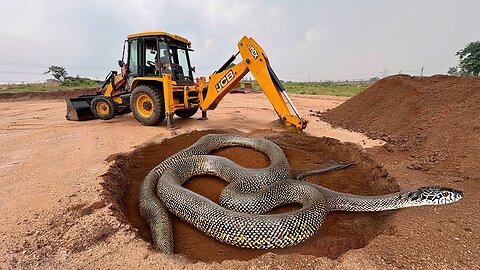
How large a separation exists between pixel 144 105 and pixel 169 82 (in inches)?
57.6

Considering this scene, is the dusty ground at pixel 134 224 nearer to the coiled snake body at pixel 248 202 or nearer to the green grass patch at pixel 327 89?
the coiled snake body at pixel 248 202

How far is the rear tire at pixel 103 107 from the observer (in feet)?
33.3

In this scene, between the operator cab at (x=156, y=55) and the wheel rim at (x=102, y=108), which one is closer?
the operator cab at (x=156, y=55)

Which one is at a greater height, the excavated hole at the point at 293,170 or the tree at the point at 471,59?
the tree at the point at 471,59

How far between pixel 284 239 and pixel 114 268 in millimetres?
1966

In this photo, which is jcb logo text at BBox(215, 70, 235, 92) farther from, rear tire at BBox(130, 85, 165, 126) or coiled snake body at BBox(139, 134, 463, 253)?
coiled snake body at BBox(139, 134, 463, 253)

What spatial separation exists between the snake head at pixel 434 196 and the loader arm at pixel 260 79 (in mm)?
4177

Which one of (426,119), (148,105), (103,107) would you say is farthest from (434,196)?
(103,107)

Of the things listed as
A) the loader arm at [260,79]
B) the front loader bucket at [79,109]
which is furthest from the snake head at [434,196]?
the front loader bucket at [79,109]

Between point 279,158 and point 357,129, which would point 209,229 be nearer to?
point 279,158

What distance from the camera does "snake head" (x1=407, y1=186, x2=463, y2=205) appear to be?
373 centimetres

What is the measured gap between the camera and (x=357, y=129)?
31.5ft

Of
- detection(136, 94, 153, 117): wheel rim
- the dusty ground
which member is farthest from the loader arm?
detection(136, 94, 153, 117): wheel rim

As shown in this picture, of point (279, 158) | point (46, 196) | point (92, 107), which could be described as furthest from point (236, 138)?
point (92, 107)
